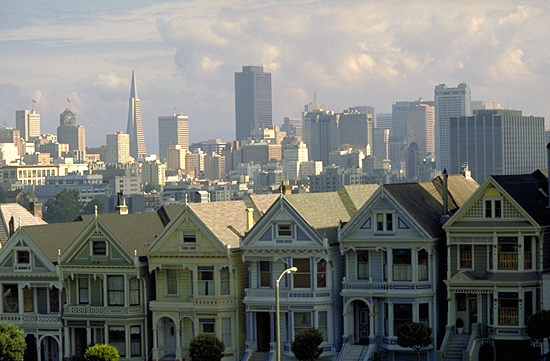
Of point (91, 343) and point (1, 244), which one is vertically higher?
point (1, 244)

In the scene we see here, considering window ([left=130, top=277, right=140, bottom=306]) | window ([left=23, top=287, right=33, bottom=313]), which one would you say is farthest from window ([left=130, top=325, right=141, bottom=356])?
window ([left=23, top=287, right=33, bottom=313])

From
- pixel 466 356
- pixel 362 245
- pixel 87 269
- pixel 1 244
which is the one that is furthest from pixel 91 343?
pixel 466 356

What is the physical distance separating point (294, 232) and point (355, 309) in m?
3.92

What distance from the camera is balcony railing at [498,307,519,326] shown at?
1992 inches

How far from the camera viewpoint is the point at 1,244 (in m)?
62.9

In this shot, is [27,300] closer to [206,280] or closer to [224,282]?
[206,280]

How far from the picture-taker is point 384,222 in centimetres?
5216

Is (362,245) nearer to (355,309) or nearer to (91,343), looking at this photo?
(355,309)

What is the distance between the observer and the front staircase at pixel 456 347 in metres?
50.9

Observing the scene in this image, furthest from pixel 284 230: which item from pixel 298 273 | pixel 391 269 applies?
pixel 391 269

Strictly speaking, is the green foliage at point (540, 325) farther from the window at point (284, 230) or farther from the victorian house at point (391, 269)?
the window at point (284, 230)

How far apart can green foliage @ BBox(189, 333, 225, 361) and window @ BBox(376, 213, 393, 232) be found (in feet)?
25.6

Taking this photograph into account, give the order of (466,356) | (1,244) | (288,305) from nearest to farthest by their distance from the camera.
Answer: (466,356) → (288,305) → (1,244)

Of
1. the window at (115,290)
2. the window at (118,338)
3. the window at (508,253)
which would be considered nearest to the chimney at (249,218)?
the window at (115,290)
